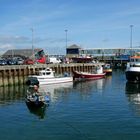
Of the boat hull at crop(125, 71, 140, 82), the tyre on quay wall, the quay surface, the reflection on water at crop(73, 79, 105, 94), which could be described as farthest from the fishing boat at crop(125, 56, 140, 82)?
the tyre on quay wall

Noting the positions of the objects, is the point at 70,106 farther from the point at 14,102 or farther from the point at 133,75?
the point at 133,75

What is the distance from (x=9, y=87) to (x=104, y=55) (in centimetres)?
10719

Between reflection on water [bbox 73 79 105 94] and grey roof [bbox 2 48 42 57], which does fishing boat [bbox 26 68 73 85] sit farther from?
grey roof [bbox 2 48 42 57]

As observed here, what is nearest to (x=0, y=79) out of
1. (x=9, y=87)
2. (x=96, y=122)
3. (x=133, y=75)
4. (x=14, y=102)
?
(x=9, y=87)

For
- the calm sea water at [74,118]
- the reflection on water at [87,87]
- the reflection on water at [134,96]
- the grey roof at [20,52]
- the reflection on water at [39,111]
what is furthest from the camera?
the grey roof at [20,52]

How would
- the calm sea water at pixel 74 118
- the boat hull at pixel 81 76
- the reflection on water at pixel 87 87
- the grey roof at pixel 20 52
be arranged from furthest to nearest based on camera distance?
the grey roof at pixel 20 52, the boat hull at pixel 81 76, the reflection on water at pixel 87 87, the calm sea water at pixel 74 118

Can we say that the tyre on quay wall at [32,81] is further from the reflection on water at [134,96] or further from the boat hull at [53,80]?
the reflection on water at [134,96]

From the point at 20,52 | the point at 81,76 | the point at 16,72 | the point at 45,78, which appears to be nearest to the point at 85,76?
the point at 81,76

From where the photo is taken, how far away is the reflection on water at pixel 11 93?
57.2 metres

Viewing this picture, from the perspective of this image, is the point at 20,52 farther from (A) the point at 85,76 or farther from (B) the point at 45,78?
(B) the point at 45,78

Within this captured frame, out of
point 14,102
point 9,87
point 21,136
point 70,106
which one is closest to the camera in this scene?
point 21,136

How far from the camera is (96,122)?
4019 centimetres

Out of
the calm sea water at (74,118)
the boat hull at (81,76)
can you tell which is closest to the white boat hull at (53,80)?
the boat hull at (81,76)

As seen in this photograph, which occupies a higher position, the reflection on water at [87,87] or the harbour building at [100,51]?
the harbour building at [100,51]
